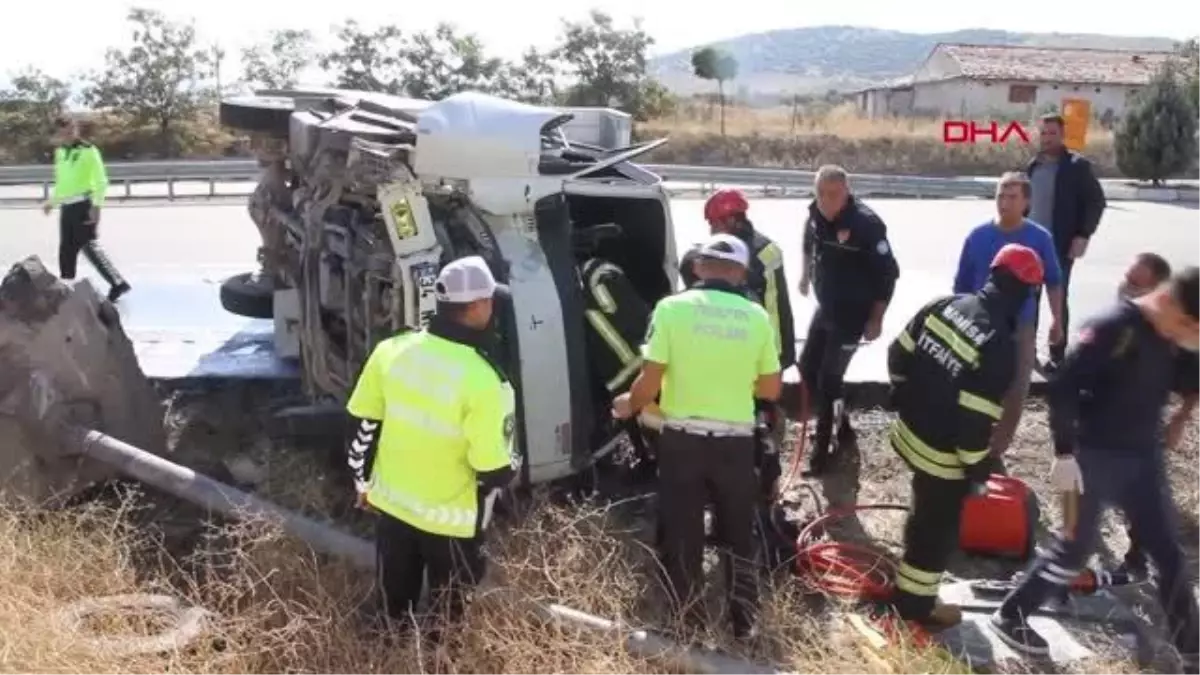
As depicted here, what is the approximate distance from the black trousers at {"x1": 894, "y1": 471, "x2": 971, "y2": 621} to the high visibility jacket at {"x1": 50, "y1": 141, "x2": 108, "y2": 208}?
765cm

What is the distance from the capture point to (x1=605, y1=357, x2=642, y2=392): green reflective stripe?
4734 millimetres

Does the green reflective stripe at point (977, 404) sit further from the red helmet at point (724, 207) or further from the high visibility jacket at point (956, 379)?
the red helmet at point (724, 207)

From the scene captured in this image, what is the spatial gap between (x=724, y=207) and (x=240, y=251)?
844cm

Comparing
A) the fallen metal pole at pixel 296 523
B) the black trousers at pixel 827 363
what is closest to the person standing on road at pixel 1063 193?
the black trousers at pixel 827 363

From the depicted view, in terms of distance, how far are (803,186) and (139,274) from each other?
43.5ft

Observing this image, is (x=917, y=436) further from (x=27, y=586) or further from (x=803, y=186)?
(x=803, y=186)

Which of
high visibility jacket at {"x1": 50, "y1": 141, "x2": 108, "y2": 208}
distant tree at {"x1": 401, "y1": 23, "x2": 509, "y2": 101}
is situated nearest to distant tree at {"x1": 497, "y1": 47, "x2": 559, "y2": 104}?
distant tree at {"x1": 401, "y1": 23, "x2": 509, "y2": 101}

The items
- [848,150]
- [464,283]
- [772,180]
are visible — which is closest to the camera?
[464,283]

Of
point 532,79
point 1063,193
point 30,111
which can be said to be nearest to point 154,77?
point 30,111

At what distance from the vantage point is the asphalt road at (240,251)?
777cm

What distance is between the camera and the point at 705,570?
4.65 metres

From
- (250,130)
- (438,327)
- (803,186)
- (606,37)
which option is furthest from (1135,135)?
(438,327)

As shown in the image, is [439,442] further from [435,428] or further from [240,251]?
[240,251]

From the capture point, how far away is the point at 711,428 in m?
3.95
